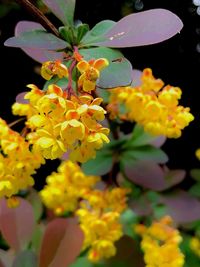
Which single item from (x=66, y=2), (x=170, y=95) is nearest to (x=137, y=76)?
(x=170, y=95)

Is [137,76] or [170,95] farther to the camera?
[137,76]

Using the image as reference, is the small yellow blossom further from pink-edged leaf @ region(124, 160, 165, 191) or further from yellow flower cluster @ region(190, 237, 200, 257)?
yellow flower cluster @ region(190, 237, 200, 257)

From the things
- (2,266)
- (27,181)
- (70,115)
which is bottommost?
(2,266)

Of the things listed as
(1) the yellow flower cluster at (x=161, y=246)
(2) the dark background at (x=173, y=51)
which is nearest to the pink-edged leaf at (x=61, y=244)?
(1) the yellow flower cluster at (x=161, y=246)

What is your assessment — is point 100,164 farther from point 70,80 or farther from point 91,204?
point 70,80

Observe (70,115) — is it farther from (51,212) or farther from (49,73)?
(51,212)

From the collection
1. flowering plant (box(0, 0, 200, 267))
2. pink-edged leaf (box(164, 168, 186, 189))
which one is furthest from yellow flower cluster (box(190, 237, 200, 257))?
pink-edged leaf (box(164, 168, 186, 189))

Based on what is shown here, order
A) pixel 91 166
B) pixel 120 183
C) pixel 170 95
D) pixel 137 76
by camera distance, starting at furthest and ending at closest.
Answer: pixel 120 183 → pixel 91 166 → pixel 137 76 → pixel 170 95
